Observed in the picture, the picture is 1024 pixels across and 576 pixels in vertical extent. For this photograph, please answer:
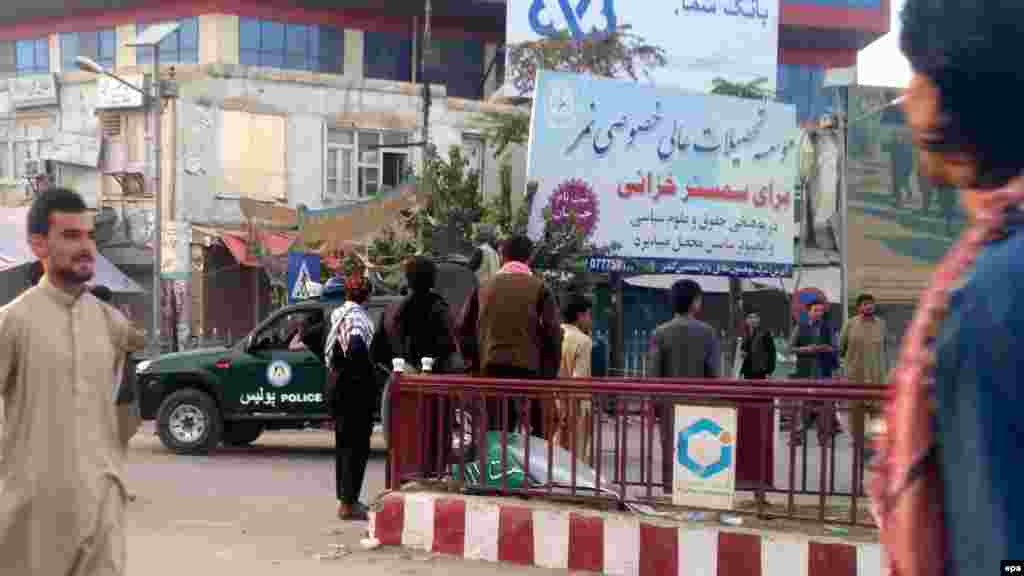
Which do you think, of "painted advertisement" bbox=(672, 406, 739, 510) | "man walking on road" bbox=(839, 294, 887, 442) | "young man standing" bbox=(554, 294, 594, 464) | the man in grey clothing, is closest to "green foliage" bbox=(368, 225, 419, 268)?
"man walking on road" bbox=(839, 294, 887, 442)

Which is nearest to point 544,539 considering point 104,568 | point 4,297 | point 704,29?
point 104,568

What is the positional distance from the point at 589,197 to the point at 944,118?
22.8 meters

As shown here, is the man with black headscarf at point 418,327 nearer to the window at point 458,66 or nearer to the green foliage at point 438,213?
the green foliage at point 438,213

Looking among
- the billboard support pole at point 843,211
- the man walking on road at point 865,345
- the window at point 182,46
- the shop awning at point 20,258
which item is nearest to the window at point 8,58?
the window at point 182,46

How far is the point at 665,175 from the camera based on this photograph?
998 inches

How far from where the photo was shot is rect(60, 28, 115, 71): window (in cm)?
3844

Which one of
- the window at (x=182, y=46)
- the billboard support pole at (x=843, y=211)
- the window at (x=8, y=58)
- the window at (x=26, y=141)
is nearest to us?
the billboard support pole at (x=843, y=211)

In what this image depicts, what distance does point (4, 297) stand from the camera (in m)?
31.2

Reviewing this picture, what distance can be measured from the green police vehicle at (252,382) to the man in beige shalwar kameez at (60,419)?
9677 mm

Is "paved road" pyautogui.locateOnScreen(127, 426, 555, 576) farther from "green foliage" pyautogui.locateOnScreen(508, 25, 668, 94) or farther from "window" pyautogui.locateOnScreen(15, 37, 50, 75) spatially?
→ "window" pyautogui.locateOnScreen(15, 37, 50, 75)

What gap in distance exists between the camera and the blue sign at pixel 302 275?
19562 mm

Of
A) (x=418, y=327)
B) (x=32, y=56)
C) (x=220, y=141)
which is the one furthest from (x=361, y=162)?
(x=418, y=327)

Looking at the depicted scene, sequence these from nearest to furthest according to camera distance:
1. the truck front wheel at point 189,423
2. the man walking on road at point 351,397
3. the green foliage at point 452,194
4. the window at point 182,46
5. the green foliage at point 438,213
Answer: the man walking on road at point 351,397 < the truck front wheel at point 189,423 < the green foliage at point 438,213 < the green foliage at point 452,194 < the window at point 182,46

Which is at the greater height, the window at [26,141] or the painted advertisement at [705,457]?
the window at [26,141]
